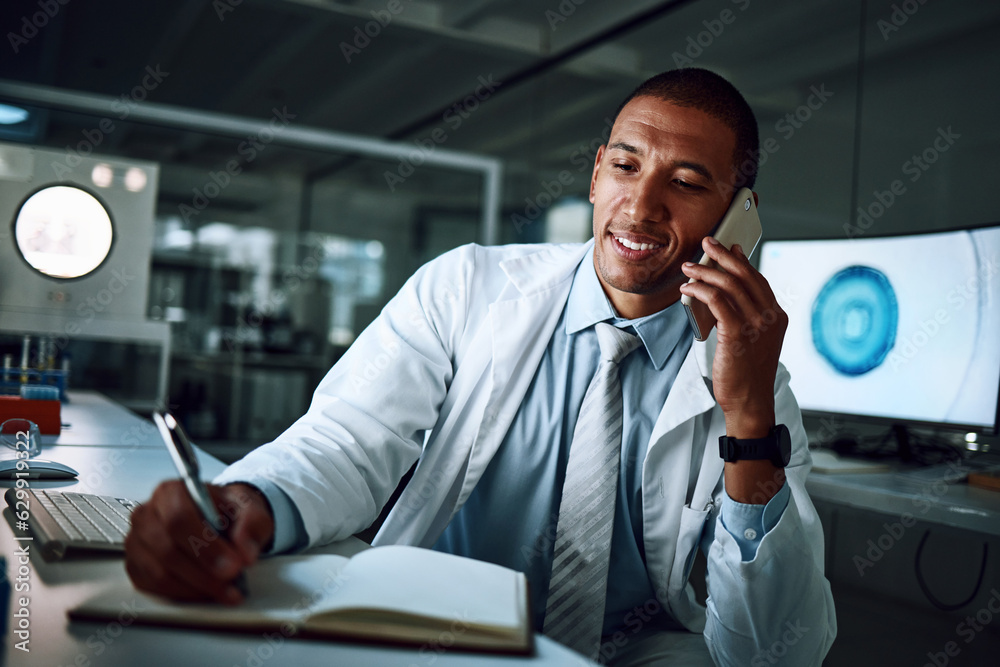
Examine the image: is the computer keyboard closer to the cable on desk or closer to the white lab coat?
the white lab coat

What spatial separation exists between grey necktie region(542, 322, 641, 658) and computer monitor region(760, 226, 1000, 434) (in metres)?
1.21

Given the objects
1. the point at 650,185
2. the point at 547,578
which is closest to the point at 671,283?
the point at 650,185

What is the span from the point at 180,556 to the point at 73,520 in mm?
360

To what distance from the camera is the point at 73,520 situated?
0.94 metres

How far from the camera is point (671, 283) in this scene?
1.42 metres

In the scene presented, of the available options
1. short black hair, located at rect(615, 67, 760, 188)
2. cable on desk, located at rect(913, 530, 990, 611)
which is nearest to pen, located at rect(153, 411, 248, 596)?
short black hair, located at rect(615, 67, 760, 188)

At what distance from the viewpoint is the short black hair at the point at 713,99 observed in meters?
1.40

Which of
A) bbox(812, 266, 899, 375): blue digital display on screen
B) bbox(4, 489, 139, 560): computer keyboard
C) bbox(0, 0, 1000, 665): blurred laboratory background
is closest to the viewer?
bbox(4, 489, 139, 560): computer keyboard

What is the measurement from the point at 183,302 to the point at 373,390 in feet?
22.4

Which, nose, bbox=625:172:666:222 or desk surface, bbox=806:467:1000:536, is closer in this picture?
nose, bbox=625:172:666:222

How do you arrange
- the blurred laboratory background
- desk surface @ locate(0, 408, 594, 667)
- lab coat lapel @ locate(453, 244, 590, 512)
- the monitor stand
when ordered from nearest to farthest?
desk surface @ locate(0, 408, 594, 667), lab coat lapel @ locate(453, 244, 590, 512), the monitor stand, the blurred laboratory background

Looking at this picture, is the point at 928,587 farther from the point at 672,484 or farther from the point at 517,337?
the point at 517,337

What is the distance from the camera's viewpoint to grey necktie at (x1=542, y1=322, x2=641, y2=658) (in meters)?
1.22

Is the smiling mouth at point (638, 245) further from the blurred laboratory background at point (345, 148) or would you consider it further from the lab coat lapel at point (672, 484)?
the blurred laboratory background at point (345, 148)
